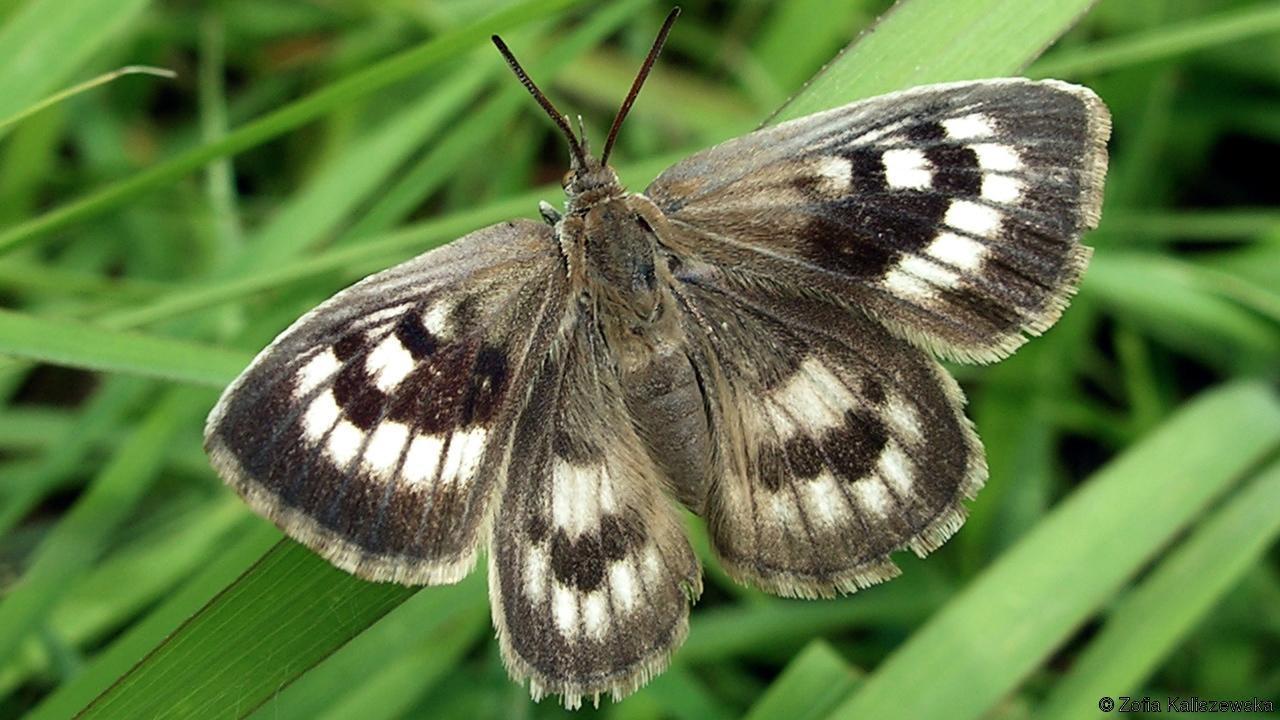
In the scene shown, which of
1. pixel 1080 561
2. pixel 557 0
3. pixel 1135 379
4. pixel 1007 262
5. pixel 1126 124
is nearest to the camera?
pixel 1007 262

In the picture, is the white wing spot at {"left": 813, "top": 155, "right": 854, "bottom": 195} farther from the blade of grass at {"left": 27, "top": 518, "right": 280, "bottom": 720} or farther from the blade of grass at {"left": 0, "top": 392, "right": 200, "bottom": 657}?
the blade of grass at {"left": 0, "top": 392, "right": 200, "bottom": 657}

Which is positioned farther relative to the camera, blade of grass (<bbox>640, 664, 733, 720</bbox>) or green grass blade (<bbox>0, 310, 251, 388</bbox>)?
blade of grass (<bbox>640, 664, 733, 720</bbox>)

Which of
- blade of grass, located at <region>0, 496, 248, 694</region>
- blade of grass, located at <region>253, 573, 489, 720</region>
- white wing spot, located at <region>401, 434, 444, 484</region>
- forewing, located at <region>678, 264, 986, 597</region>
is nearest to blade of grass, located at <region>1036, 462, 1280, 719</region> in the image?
forewing, located at <region>678, 264, 986, 597</region>

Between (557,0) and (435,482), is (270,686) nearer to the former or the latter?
(435,482)

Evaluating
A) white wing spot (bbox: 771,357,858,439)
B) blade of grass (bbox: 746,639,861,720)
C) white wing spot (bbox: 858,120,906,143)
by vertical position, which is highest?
white wing spot (bbox: 858,120,906,143)

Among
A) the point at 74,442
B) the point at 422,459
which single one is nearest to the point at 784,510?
the point at 422,459

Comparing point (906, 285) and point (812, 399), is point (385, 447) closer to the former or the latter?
point (812, 399)

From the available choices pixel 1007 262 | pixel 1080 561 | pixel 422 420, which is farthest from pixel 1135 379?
pixel 422 420
